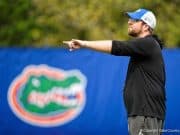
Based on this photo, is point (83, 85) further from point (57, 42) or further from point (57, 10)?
point (57, 42)

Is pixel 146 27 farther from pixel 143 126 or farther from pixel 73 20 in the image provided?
pixel 73 20

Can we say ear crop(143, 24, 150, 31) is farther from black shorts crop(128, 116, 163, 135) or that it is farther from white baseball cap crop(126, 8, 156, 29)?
black shorts crop(128, 116, 163, 135)

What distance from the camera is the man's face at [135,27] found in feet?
22.5

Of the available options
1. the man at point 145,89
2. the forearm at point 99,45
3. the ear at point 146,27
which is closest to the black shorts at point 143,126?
the man at point 145,89

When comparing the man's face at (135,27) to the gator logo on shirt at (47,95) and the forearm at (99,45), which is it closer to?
the forearm at (99,45)

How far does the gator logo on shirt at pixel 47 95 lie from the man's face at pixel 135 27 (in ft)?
15.1

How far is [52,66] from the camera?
37.8 feet

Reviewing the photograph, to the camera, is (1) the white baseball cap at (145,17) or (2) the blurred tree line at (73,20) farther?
(2) the blurred tree line at (73,20)

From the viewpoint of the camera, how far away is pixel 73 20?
782 inches

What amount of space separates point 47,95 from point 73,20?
851 cm

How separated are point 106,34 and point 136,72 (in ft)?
41.2

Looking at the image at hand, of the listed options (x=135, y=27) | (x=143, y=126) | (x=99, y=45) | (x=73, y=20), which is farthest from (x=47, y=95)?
(x=73, y=20)

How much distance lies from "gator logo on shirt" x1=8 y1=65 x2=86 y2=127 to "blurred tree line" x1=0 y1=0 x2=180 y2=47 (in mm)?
6333

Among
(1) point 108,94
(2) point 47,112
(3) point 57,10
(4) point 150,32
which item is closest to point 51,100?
(2) point 47,112
